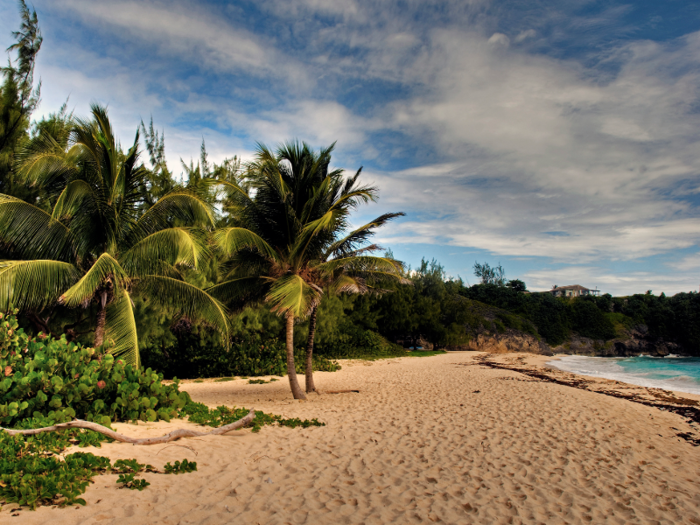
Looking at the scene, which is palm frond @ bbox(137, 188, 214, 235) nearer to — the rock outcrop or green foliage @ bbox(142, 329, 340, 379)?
green foliage @ bbox(142, 329, 340, 379)

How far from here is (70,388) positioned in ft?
20.3

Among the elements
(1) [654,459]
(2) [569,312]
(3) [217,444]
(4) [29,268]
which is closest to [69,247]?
(4) [29,268]

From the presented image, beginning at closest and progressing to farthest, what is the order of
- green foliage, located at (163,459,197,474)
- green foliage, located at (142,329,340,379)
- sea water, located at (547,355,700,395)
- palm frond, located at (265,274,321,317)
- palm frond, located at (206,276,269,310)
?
green foliage, located at (163,459,197,474) < palm frond, located at (265,274,321,317) < palm frond, located at (206,276,269,310) < green foliage, located at (142,329,340,379) < sea water, located at (547,355,700,395)

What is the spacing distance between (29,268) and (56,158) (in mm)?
3244

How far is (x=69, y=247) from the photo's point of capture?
10.1 meters

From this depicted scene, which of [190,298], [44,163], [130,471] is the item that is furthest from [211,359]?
[130,471]

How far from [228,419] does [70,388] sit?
2.75 m

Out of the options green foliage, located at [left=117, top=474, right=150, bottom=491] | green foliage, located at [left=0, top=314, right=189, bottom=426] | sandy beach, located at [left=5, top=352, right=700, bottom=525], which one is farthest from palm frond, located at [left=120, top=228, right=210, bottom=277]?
green foliage, located at [left=117, top=474, right=150, bottom=491]

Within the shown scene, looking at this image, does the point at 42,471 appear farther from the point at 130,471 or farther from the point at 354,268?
the point at 354,268

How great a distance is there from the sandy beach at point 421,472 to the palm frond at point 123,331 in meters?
3.55

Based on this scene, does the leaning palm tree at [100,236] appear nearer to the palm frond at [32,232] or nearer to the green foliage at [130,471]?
the palm frond at [32,232]

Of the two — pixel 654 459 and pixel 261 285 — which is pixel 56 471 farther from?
pixel 654 459

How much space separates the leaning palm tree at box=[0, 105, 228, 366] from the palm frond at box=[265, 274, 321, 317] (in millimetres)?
2164

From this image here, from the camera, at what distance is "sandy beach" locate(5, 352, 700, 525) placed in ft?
13.3
